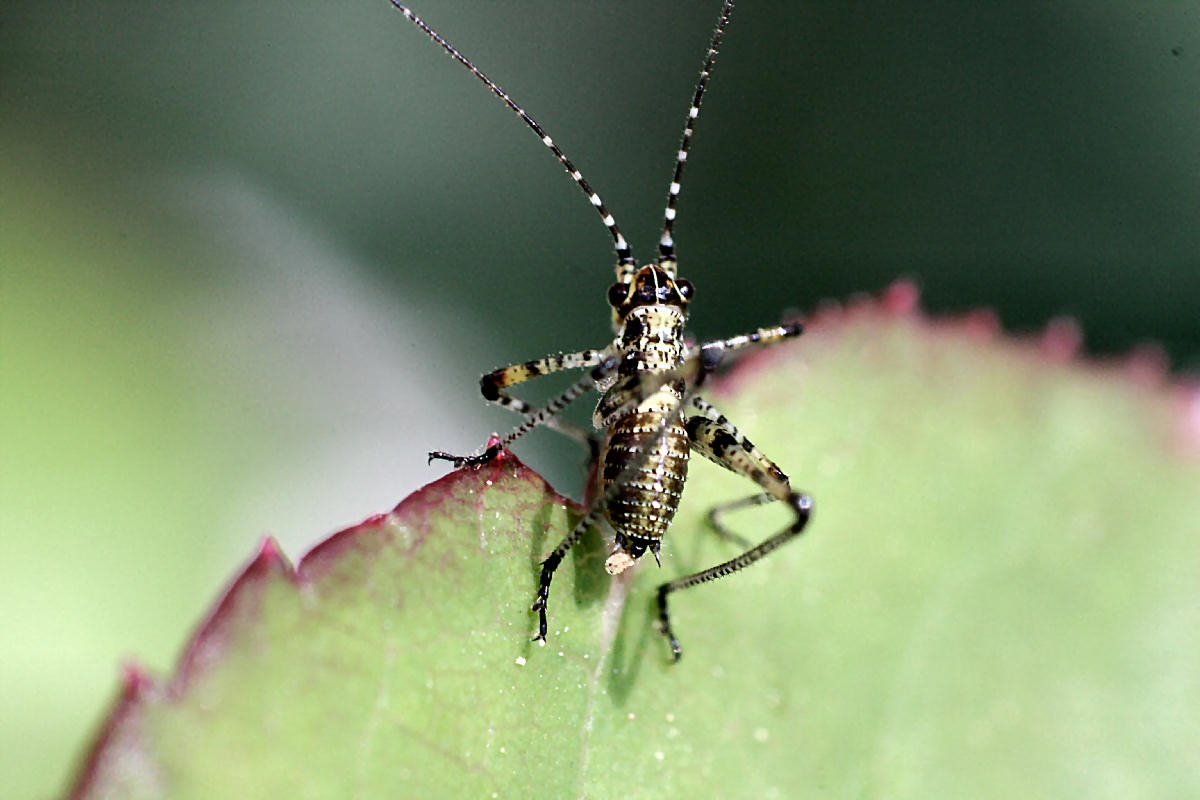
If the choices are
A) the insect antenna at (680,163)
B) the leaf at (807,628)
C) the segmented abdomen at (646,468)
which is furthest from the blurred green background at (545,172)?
the leaf at (807,628)

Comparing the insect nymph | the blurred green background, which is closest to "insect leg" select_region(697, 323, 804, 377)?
the insect nymph

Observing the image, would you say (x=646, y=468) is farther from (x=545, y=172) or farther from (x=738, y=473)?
(x=545, y=172)

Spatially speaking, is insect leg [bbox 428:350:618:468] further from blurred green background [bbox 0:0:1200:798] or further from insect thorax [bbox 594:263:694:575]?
blurred green background [bbox 0:0:1200:798]

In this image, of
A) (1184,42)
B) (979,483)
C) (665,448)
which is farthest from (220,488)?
(1184,42)

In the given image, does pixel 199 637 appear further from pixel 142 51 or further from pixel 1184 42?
pixel 1184 42

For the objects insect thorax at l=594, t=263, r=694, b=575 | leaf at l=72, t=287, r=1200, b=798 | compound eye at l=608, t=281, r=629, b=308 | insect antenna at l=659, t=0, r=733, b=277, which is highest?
insect antenna at l=659, t=0, r=733, b=277

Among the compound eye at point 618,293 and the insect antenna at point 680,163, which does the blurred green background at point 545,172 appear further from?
the compound eye at point 618,293
